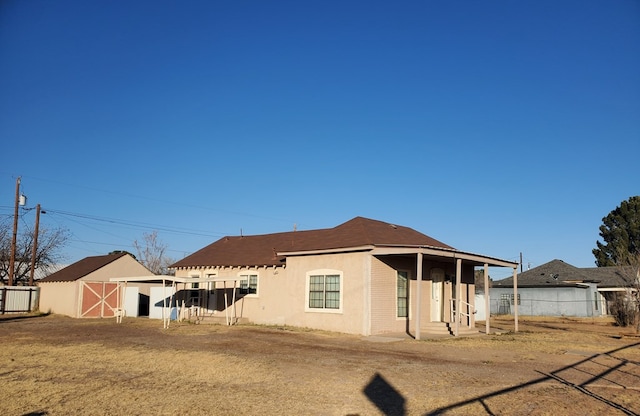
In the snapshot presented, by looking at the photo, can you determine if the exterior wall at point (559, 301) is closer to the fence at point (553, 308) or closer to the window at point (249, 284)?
the fence at point (553, 308)

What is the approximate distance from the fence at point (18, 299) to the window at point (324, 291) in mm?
24666

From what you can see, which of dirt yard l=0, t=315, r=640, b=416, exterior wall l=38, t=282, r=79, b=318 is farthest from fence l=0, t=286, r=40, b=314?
dirt yard l=0, t=315, r=640, b=416

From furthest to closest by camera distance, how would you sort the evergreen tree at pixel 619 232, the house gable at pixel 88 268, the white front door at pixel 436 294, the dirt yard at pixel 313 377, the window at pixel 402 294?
the evergreen tree at pixel 619 232, the house gable at pixel 88 268, the white front door at pixel 436 294, the window at pixel 402 294, the dirt yard at pixel 313 377

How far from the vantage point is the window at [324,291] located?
20.2m

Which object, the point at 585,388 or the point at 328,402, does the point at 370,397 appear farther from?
the point at 585,388

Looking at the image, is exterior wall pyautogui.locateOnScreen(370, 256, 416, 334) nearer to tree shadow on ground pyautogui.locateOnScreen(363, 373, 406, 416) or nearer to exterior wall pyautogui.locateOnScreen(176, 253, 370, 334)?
exterior wall pyautogui.locateOnScreen(176, 253, 370, 334)

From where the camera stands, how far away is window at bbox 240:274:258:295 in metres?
24.5

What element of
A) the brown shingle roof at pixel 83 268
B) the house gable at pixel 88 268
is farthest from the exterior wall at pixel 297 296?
the brown shingle roof at pixel 83 268

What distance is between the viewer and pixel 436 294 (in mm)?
Result: 22438

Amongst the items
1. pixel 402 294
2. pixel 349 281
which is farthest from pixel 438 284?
pixel 349 281

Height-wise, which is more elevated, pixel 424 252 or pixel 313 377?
pixel 424 252

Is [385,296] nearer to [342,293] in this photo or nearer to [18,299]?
[342,293]

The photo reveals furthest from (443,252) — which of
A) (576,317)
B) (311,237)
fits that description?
(576,317)

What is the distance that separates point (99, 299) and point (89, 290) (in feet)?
2.97
